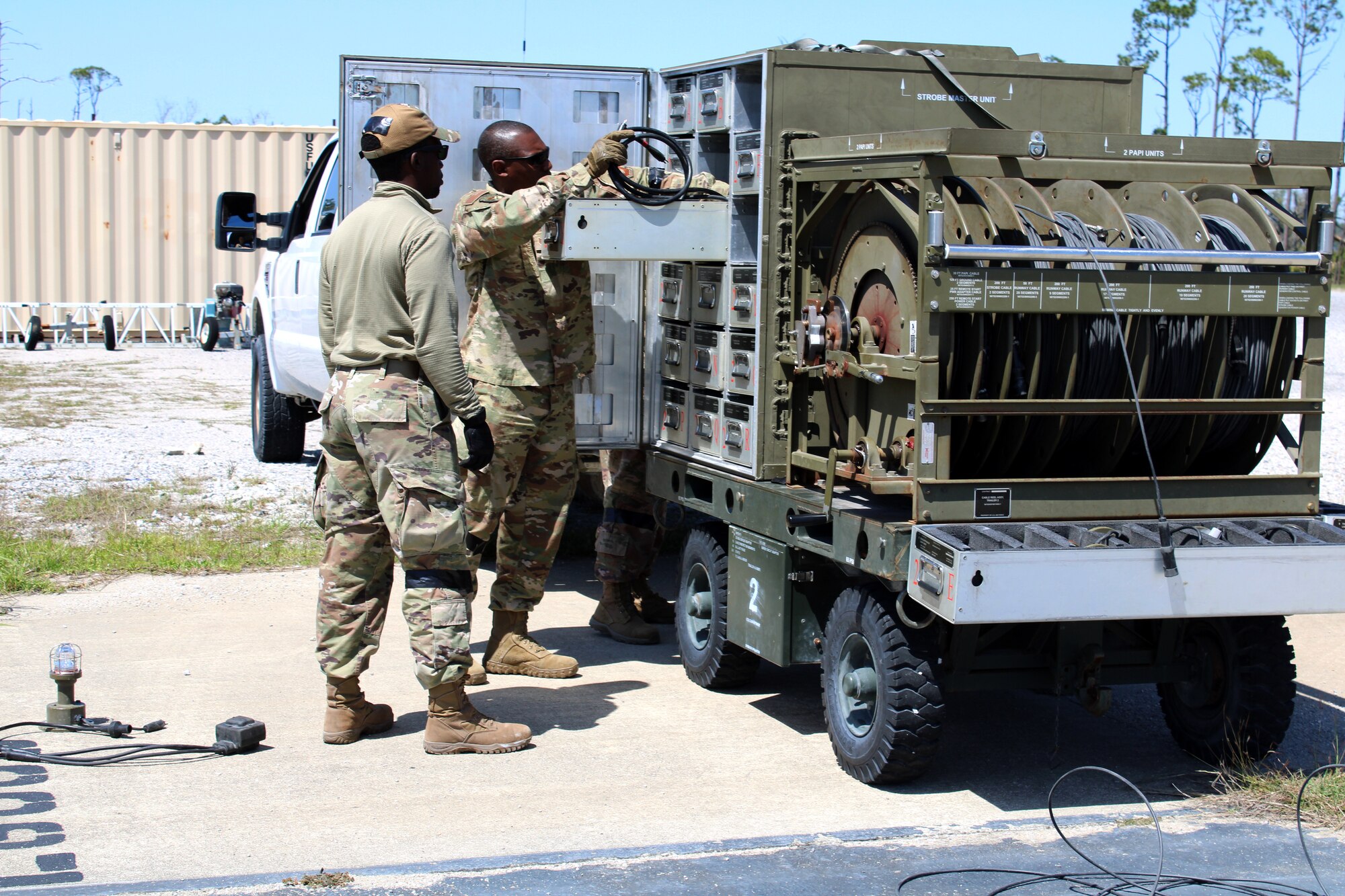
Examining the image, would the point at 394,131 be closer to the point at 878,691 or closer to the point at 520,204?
the point at 520,204

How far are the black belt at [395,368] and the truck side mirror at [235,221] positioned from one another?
196 inches

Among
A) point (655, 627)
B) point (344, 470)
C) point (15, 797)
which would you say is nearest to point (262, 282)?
point (655, 627)

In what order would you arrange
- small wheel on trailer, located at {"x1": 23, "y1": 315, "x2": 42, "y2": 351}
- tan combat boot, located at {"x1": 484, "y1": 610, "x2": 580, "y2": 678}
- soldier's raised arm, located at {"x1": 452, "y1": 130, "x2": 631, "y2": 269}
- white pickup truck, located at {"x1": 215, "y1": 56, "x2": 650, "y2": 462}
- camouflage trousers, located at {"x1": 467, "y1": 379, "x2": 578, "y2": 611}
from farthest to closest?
small wheel on trailer, located at {"x1": 23, "y1": 315, "x2": 42, "y2": 351}, white pickup truck, located at {"x1": 215, "y1": 56, "x2": 650, "y2": 462}, tan combat boot, located at {"x1": 484, "y1": 610, "x2": 580, "y2": 678}, camouflage trousers, located at {"x1": 467, "y1": 379, "x2": 578, "y2": 611}, soldier's raised arm, located at {"x1": 452, "y1": 130, "x2": 631, "y2": 269}

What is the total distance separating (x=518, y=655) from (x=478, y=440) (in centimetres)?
148

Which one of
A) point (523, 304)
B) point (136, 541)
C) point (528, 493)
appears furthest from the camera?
point (136, 541)

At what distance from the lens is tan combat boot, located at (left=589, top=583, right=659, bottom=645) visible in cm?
702

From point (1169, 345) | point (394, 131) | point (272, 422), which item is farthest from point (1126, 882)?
point (272, 422)

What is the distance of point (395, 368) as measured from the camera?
5.16 meters

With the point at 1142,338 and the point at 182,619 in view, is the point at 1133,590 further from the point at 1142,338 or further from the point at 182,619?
the point at 182,619

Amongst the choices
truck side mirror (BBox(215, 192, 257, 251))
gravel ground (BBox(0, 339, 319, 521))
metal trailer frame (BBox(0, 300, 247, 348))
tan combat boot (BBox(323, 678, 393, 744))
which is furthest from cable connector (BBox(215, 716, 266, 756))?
metal trailer frame (BBox(0, 300, 247, 348))

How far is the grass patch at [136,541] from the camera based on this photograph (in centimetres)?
800

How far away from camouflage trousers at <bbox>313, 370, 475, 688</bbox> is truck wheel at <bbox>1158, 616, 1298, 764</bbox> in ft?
8.67

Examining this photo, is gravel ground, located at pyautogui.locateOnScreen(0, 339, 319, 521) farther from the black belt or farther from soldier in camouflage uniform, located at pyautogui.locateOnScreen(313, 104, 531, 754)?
the black belt

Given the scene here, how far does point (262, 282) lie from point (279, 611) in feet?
15.3
